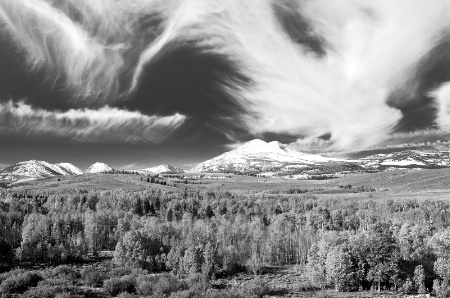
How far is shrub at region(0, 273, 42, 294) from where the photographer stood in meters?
94.6

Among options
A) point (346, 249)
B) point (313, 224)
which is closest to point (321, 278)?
point (346, 249)

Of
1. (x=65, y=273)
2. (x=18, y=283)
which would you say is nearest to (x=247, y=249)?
(x=65, y=273)

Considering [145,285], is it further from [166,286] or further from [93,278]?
[93,278]

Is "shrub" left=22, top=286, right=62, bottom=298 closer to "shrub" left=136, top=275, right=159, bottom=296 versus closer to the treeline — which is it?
"shrub" left=136, top=275, right=159, bottom=296

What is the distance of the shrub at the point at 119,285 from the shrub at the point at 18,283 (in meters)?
21.2

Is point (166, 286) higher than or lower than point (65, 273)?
lower

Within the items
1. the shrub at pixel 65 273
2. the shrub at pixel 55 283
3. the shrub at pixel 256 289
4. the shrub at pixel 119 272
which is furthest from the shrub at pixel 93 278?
the shrub at pixel 256 289

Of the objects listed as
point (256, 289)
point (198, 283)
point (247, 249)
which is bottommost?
point (256, 289)

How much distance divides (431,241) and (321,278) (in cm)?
4595

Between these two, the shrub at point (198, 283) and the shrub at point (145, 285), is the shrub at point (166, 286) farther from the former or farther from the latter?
the shrub at point (198, 283)

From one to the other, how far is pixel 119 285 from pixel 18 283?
1056 inches

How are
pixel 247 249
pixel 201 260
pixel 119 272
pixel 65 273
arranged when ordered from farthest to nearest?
pixel 247 249, pixel 201 260, pixel 65 273, pixel 119 272

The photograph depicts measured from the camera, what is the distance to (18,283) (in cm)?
9706

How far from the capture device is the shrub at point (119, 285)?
97762 mm
